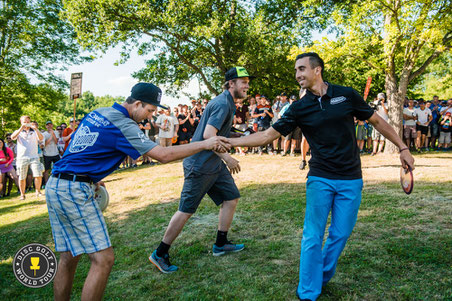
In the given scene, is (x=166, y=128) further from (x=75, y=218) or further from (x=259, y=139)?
(x=75, y=218)

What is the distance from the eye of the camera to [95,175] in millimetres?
2945

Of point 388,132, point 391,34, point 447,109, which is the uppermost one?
point 391,34

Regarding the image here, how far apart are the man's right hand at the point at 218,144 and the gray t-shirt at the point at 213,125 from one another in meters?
0.42

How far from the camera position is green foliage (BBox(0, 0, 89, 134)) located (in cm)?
2317

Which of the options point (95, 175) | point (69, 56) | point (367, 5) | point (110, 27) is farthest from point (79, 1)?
point (95, 175)

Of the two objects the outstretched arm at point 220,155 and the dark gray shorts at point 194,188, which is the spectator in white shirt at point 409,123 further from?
the outstretched arm at point 220,155

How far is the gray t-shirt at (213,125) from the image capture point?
13.5ft

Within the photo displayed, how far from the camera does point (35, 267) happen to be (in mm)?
4395

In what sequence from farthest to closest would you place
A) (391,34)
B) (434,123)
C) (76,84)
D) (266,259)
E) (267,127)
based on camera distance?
(434,123) < (267,127) < (391,34) < (76,84) < (266,259)

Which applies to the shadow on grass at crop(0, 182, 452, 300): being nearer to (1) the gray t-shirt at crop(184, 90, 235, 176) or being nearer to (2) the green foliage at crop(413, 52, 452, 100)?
(1) the gray t-shirt at crop(184, 90, 235, 176)

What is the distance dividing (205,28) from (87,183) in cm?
1587

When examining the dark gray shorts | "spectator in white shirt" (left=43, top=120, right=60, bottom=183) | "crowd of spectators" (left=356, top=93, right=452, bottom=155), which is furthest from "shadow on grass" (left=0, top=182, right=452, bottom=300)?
"crowd of spectators" (left=356, top=93, right=452, bottom=155)

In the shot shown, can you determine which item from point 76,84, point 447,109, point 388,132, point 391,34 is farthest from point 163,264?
point 447,109

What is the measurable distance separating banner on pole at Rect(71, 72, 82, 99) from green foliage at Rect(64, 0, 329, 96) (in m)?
7.79
